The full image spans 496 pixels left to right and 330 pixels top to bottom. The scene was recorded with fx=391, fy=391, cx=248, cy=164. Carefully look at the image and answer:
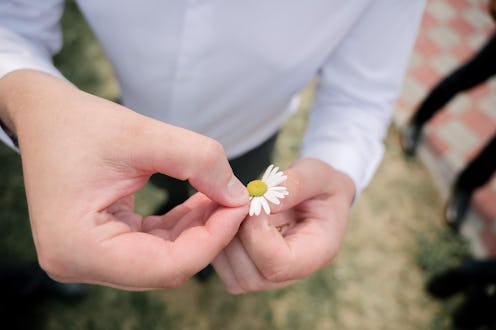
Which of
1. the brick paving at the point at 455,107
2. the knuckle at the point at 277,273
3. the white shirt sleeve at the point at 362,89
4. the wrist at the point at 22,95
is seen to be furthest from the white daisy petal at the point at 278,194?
the brick paving at the point at 455,107

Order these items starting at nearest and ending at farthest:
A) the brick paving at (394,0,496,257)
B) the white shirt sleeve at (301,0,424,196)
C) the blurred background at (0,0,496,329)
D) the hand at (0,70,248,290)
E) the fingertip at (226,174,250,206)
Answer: the hand at (0,70,248,290) → the fingertip at (226,174,250,206) → the white shirt sleeve at (301,0,424,196) → the blurred background at (0,0,496,329) → the brick paving at (394,0,496,257)

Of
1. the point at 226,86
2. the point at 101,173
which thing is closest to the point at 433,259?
the point at 226,86

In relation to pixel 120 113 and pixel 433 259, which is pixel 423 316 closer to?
pixel 433 259

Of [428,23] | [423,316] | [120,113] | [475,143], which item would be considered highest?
[120,113]

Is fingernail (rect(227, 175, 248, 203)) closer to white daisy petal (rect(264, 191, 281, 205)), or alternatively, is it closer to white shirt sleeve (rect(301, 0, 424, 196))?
white daisy petal (rect(264, 191, 281, 205))

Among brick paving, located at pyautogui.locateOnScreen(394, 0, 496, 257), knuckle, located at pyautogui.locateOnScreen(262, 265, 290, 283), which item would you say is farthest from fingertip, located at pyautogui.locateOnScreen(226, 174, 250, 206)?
brick paving, located at pyautogui.locateOnScreen(394, 0, 496, 257)

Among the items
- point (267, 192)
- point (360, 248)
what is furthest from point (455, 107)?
point (267, 192)
